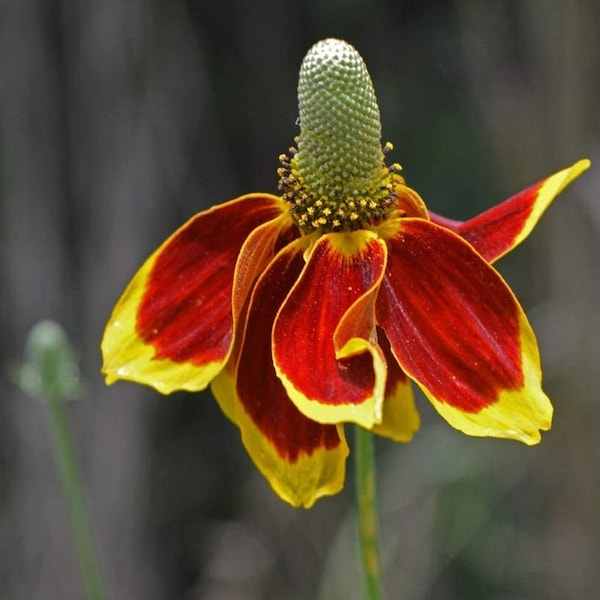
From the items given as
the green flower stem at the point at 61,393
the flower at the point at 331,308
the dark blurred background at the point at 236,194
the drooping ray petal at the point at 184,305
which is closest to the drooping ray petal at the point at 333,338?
the flower at the point at 331,308

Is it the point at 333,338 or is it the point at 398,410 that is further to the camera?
the point at 398,410

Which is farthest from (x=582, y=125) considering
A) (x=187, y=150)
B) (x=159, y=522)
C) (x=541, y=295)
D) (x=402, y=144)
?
(x=159, y=522)

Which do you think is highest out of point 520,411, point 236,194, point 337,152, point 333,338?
point 337,152

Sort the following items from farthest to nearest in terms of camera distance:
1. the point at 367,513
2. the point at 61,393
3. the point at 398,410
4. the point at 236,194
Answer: the point at 236,194, the point at 61,393, the point at 398,410, the point at 367,513

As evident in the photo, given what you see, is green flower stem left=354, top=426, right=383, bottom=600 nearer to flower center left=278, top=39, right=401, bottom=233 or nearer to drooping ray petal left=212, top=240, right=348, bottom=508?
drooping ray petal left=212, top=240, right=348, bottom=508

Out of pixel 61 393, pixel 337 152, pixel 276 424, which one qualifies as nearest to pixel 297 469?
pixel 276 424

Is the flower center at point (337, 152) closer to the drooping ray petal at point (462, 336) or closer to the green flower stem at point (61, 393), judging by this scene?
the drooping ray petal at point (462, 336)

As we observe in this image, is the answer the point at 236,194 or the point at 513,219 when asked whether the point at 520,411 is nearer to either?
the point at 513,219
